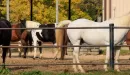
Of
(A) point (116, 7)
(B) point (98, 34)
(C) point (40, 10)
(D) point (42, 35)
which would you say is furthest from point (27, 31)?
(C) point (40, 10)

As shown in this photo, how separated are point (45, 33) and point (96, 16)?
2960 cm

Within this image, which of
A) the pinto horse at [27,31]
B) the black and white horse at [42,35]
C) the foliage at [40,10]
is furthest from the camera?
the foliage at [40,10]

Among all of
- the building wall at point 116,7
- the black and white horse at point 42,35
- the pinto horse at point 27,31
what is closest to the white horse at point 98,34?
the pinto horse at point 27,31

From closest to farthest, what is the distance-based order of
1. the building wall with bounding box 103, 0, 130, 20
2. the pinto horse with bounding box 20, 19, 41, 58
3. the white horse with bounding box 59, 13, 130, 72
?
the white horse with bounding box 59, 13, 130, 72
the pinto horse with bounding box 20, 19, 41, 58
the building wall with bounding box 103, 0, 130, 20

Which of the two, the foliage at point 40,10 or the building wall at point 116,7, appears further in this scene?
the foliage at point 40,10

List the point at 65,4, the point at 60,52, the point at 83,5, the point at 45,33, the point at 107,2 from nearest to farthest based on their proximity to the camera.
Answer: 1. the point at 60,52
2. the point at 45,33
3. the point at 107,2
4. the point at 65,4
5. the point at 83,5

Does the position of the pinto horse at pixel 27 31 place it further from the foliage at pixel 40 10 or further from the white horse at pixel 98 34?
the foliage at pixel 40 10

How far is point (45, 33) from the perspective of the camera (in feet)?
63.6

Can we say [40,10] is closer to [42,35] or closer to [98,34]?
[42,35]

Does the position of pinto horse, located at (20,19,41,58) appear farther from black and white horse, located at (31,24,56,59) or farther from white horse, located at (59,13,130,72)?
white horse, located at (59,13,130,72)

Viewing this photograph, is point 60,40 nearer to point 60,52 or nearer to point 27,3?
point 60,52

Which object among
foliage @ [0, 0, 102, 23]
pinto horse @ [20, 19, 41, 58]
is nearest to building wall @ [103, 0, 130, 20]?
foliage @ [0, 0, 102, 23]

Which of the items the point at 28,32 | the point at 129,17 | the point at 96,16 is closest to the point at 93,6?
the point at 96,16

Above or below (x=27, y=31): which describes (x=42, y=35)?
below
